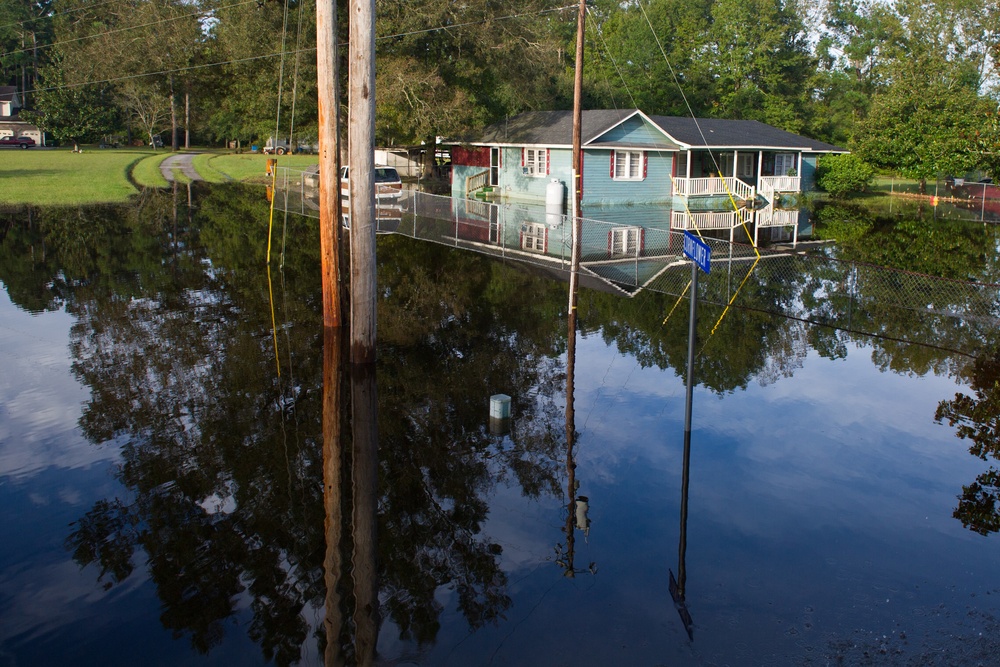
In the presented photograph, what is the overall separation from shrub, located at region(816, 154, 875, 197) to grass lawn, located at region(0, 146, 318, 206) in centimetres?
3243

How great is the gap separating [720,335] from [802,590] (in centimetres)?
923

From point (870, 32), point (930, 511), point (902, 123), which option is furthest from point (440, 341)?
point (870, 32)

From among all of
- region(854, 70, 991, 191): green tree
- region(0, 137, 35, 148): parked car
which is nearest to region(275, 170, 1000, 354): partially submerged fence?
region(854, 70, 991, 191): green tree

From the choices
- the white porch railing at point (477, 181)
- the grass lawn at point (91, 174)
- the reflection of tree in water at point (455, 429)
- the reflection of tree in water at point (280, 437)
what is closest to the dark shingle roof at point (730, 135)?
the white porch railing at point (477, 181)

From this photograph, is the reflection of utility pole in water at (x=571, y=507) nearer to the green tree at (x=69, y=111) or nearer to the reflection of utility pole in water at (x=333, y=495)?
the reflection of utility pole in water at (x=333, y=495)

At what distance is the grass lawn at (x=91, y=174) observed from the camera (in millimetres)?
39000

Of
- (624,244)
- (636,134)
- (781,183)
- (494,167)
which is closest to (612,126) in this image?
(636,134)

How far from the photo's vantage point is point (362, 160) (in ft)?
42.4

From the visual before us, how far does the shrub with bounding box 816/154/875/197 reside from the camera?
159 ft

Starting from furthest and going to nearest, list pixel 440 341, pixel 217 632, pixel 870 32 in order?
pixel 870 32 < pixel 440 341 < pixel 217 632

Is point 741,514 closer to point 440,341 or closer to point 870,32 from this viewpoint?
point 440,341

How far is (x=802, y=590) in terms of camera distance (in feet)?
24.5

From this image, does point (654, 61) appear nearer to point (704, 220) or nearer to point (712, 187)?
point (712, 187)

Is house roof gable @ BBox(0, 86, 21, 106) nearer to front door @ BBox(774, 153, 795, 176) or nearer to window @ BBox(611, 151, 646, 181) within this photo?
window @ BBox(611, 151, 646, 181)
